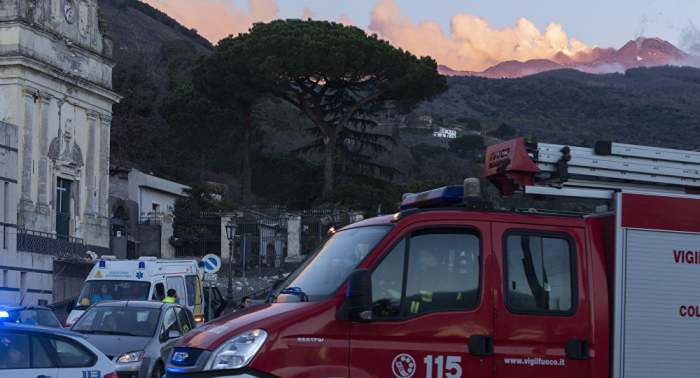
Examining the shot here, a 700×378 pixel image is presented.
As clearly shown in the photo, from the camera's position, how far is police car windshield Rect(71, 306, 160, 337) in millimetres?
13109

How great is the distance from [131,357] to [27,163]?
22.3 metres

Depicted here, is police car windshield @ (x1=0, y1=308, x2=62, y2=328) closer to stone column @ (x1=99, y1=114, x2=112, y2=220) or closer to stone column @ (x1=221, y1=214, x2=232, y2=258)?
stone column @ (x1=99, y1=114, x2=112, y2=220)

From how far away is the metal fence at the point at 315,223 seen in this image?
1506 inches

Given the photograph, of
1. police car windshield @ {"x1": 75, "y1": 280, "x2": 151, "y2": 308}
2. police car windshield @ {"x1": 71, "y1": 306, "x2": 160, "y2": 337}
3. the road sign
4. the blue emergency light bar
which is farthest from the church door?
the blue emergency light bar

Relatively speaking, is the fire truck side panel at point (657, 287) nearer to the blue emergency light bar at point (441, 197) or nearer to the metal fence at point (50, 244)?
the blue emergency light bar at point (441, 197)

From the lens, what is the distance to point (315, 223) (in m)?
38.8

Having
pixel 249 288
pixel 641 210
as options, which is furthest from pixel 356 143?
pixel 641 210

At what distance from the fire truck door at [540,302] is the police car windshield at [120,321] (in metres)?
7.90

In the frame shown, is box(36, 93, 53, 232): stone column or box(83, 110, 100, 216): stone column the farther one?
box(83, 110, 100, 216): stone column

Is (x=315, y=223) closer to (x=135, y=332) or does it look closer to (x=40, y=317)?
(x=40, y=317)

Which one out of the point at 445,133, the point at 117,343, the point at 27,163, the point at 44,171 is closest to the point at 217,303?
the point at 117,343

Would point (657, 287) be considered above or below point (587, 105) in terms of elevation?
below

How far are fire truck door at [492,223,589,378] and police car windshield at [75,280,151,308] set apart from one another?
41.0 feet

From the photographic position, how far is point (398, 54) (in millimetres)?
45125
